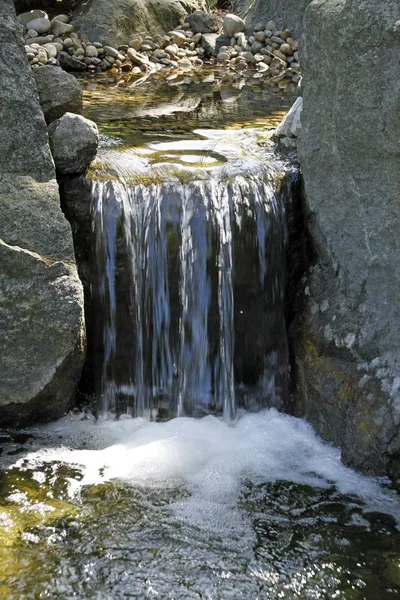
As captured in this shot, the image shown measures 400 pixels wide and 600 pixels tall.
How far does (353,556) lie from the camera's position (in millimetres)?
3592

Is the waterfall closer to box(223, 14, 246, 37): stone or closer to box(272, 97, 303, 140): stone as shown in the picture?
box(272, 97, 303, 140): stone

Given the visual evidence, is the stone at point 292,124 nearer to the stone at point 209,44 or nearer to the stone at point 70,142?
the stone at point 70,142

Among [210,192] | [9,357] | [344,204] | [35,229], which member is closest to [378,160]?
[344,204]

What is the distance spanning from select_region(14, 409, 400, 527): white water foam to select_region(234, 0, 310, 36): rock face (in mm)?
8556

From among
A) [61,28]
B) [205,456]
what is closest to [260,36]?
[61,28]

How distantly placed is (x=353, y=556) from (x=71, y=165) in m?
2.84

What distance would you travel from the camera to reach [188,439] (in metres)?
4.59

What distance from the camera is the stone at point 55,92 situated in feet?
17.2

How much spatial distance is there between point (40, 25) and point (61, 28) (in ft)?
0.99

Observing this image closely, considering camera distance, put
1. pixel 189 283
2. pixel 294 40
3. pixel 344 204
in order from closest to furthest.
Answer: pixel 344 204, pixel 189 283, pixel 294 40

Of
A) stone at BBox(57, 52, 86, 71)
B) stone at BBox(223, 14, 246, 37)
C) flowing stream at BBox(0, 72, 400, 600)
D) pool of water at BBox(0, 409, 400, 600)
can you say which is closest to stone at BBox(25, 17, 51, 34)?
stone at BBox(57, 52, 86, 71)

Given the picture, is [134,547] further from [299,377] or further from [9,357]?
[299,377]

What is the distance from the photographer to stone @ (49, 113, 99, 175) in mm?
4918

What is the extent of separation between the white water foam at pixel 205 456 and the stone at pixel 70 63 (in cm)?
694
